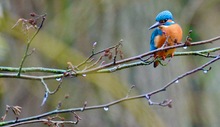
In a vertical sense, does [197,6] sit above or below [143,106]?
above

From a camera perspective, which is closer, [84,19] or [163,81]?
[84,19]

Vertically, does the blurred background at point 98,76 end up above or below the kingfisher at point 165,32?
above

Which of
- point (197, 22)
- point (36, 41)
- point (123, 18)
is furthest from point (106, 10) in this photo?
point (197, 22)

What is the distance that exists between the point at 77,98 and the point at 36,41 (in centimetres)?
91

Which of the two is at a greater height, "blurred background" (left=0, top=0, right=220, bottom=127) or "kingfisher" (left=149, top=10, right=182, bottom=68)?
"blurred background" (left=0, top=0, right=220, bottom=127)

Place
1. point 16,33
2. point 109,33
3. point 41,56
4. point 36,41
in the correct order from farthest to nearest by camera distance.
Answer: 1. point 109,33
2. point 41,56
3. point 36,41
4. point 16,33

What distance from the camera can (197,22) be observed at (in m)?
5.24

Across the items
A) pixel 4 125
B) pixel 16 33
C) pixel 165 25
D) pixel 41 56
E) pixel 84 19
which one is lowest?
pixel 4 125

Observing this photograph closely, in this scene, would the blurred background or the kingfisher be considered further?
the blurred background

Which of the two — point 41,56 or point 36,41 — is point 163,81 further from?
point 36,41

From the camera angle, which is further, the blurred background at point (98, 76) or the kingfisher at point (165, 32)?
the blurred background at point (98, 76)

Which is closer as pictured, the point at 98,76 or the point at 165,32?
the point at 165,32

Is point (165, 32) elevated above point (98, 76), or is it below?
below

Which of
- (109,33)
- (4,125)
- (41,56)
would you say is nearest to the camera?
(4,125)
